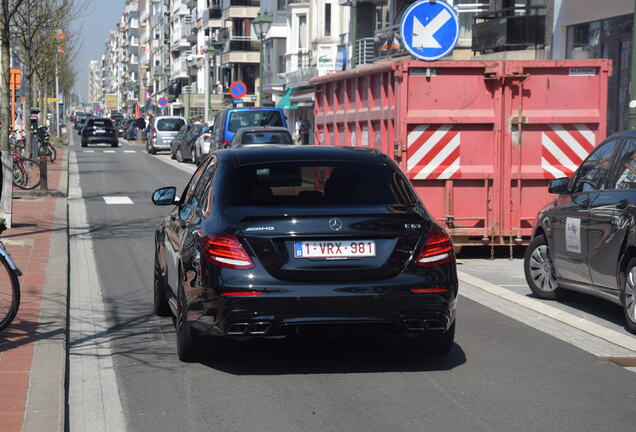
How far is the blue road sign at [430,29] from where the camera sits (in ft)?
53.0

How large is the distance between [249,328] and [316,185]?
1.10 meters

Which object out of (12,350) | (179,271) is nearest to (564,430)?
(179,271)

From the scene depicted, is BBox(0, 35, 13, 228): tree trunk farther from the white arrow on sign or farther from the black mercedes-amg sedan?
the black mercedes-amg sedan

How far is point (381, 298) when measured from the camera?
7328 mm

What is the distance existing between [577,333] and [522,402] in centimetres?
273

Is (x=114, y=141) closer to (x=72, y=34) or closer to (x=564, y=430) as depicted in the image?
(x=72, y=34)

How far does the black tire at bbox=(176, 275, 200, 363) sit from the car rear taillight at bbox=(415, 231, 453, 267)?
1522 millimetres

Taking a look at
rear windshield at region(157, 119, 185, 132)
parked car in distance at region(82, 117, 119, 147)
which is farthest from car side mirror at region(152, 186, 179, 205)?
parked car in distance at region(82, 117, 119, 147)

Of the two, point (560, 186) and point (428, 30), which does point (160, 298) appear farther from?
point (428, 30)

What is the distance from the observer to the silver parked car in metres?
55.9

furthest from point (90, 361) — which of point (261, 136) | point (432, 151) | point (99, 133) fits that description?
point (99, 133)

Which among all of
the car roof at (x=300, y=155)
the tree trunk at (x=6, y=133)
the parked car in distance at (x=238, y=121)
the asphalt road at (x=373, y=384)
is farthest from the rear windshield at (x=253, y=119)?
the car roof at (x=300, y=155)

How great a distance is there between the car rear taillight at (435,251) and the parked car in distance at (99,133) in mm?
58816

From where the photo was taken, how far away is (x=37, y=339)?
852cm
